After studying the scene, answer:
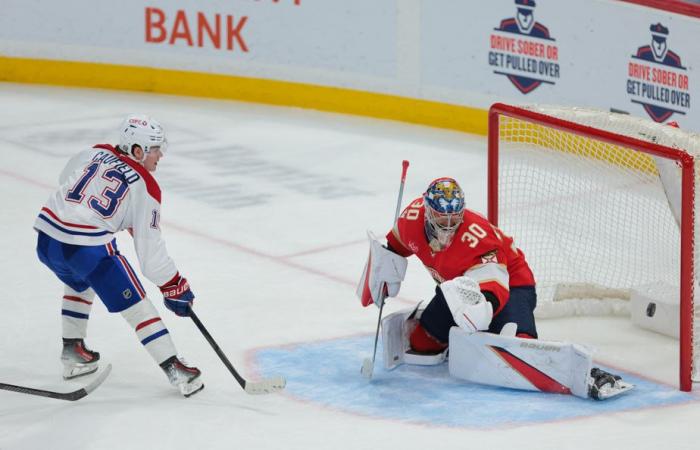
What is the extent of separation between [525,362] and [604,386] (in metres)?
0.27

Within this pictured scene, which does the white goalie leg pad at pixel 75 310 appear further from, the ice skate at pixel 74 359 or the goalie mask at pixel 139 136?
the goalie mask at pixel 139 136

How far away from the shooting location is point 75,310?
4.67 metres

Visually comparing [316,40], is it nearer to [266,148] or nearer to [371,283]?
[266,148]

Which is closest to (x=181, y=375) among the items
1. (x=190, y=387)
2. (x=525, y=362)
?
(x=190, y=387)

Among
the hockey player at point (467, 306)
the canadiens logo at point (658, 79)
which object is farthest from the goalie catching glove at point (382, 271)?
the canadiens logo at point (658, 79)

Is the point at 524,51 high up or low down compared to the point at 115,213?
up

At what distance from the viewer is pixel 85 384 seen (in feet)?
15.3

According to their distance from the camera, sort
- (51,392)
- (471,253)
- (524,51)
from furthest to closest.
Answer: (524,51), (471,253), (51,392)

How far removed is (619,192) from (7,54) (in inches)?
217

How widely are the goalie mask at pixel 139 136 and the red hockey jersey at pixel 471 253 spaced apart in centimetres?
94

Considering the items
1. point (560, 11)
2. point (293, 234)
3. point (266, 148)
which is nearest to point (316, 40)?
point (266, 148)

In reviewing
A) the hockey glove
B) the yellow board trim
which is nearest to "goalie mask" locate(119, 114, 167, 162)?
the hockey glove

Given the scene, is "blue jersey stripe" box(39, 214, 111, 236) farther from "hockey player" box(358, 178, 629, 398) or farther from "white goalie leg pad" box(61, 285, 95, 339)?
"hockey player" box(358, 178, 629, 398)

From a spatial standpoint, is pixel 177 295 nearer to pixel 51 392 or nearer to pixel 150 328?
pixel 150 328
